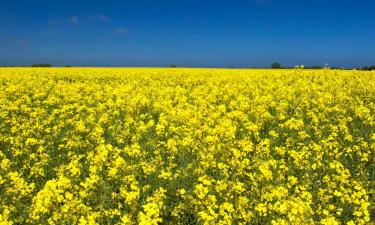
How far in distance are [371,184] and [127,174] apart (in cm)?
379

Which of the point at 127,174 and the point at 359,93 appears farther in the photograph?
the point at 359,93

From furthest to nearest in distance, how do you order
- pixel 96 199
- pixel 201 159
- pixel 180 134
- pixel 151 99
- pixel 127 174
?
pixel 151 99 < pixel 180 134 < pixel 201 159 < pixel 127 174 < pixel 96 199

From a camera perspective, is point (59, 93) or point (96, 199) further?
point (59, 93)

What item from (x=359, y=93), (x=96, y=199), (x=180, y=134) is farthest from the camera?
(x=359, y=93)

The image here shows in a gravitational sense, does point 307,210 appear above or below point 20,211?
above

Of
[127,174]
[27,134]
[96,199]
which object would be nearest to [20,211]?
[96,199]

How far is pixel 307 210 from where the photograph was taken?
14.9 ft

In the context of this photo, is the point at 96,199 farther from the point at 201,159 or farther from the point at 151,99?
the point at 151,99

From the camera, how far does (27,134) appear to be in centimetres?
873

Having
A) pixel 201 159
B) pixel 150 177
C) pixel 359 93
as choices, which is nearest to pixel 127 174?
pixel 150 177

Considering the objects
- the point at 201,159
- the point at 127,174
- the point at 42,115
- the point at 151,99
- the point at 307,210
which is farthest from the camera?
the point at 151,99

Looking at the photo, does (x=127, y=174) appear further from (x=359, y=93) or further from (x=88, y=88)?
(x=359, y=93)

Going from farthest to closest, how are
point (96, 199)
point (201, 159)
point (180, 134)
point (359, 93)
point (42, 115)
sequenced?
1. point (359, 93)
2. point (42, 115)
3. point (180, 134)
4. point (201, 159)
5. point (96, 199)

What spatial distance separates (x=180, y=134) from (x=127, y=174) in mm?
2364
